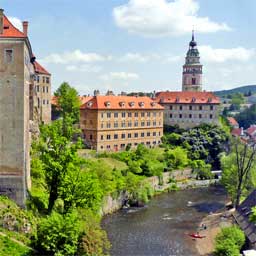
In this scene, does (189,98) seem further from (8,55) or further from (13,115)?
(8,55)

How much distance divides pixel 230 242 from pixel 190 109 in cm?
6117

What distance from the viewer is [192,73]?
365 ft

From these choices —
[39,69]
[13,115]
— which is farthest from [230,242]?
[39,69]

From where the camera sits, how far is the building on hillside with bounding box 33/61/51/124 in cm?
7062

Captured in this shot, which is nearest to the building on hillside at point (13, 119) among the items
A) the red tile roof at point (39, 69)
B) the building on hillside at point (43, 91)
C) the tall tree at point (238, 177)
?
the tall tree at point (238, 177)

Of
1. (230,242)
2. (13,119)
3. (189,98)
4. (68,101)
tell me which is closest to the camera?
(13,119)

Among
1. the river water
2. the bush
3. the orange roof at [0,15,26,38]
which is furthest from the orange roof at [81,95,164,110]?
the bush

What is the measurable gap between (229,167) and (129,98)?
95.6ft

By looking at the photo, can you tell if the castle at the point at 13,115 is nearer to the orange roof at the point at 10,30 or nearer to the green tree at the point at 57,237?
the orange roof at the point at 10,30

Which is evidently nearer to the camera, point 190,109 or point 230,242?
point 230,242

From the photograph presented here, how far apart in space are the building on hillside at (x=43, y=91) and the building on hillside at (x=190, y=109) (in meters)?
32.3

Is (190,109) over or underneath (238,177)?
over

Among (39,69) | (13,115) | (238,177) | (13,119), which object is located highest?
(39,69)

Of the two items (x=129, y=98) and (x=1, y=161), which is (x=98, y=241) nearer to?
(x=1, y=161)
